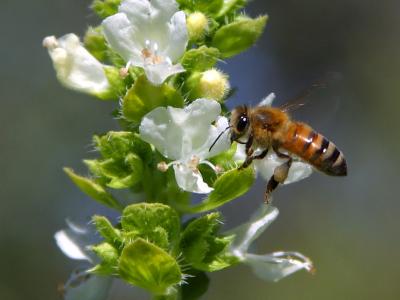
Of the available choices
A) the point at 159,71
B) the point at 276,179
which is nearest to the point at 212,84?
the point at 159,71

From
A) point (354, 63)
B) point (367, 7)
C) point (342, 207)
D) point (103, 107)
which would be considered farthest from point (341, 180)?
point (103, 107)

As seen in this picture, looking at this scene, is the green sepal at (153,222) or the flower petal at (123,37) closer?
the green sepal at (153,222)

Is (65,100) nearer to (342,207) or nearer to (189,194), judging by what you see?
(342,207)

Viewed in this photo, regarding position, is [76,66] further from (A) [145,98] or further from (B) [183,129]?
(B) [183,129]

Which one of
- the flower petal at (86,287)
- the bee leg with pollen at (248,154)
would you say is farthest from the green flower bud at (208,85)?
the flower petal at (86,287)

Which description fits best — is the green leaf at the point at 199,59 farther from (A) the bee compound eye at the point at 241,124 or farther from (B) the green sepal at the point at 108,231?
(B) the green sepal at the point at 108,231
